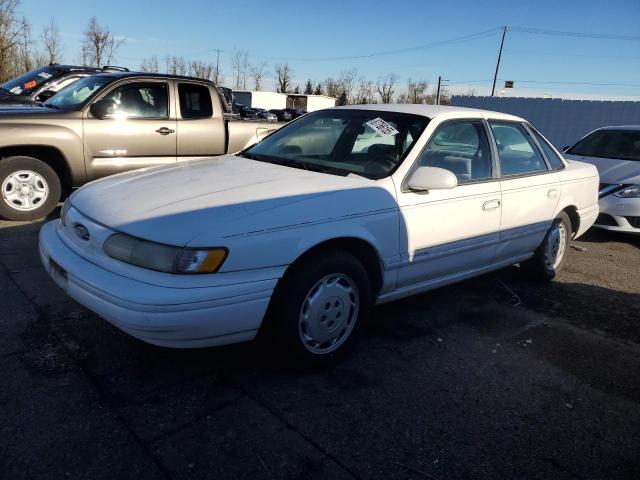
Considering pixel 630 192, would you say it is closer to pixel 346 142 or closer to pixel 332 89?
pixel 346 142

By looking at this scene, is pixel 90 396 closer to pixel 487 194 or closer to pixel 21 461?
pixel 21 461

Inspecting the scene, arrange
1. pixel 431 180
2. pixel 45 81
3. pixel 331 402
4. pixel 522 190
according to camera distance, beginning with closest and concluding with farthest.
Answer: pixel 331 402
pixel 431 180
pixel 522 190
pixel 45 81

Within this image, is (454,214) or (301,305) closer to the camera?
(301,305)

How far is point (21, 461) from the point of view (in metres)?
2.04

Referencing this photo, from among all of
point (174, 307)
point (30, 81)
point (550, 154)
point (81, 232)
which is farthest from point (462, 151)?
point (30, 81)

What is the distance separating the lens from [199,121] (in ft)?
21.0

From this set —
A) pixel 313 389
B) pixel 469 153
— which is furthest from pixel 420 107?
pixel 313 389

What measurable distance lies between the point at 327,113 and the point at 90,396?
272 cm

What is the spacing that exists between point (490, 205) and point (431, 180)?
86cm

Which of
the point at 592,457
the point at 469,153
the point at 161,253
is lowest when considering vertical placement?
the point at 592,457

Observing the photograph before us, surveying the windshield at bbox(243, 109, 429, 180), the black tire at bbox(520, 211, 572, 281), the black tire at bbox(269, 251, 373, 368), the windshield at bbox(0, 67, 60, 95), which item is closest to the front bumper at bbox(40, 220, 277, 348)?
the black tire at bbox(269, 251, 373, 368)

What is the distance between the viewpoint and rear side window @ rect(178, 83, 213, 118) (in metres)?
6.32

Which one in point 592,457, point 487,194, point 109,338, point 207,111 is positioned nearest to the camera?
point 592,457

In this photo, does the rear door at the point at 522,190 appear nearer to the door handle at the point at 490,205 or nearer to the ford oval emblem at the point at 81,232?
the door handle at the point at 490,205
